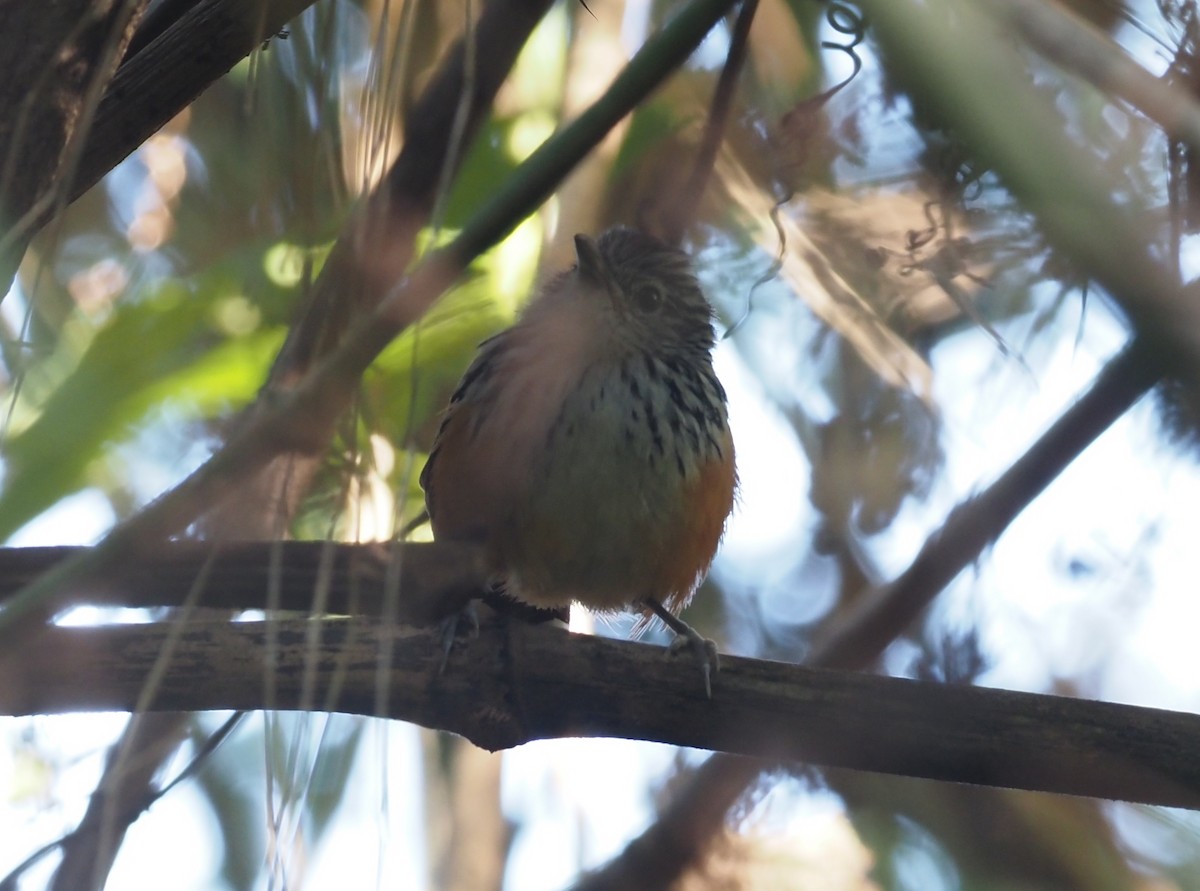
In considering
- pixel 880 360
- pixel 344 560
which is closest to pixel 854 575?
pixel 880 360

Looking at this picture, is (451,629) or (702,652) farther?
(702,652)

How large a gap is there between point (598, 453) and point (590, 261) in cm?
56

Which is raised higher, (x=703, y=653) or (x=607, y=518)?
(x=607, y=518)

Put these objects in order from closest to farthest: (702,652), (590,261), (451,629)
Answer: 1. (451,629)
2. (702,652)
3. (590,261)

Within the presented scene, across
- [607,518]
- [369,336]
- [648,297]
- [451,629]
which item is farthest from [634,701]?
[648,297]

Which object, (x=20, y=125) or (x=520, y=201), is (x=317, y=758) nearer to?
(x=520, y=201)

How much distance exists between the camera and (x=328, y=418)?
1.58 metres

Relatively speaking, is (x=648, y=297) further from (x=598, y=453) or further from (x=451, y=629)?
(x=451, y=629)

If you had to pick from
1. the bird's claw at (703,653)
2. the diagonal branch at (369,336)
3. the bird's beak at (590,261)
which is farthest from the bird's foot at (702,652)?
the diagonal branch at (369,336)

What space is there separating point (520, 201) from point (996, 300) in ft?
4.58

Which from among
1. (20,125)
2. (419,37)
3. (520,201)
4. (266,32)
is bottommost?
(520,201)

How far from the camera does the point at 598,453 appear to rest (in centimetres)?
329

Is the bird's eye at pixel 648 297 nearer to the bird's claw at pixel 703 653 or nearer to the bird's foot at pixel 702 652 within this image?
the bird's foot at pixel 702 652

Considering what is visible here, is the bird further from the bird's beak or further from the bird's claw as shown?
the bird's claw
